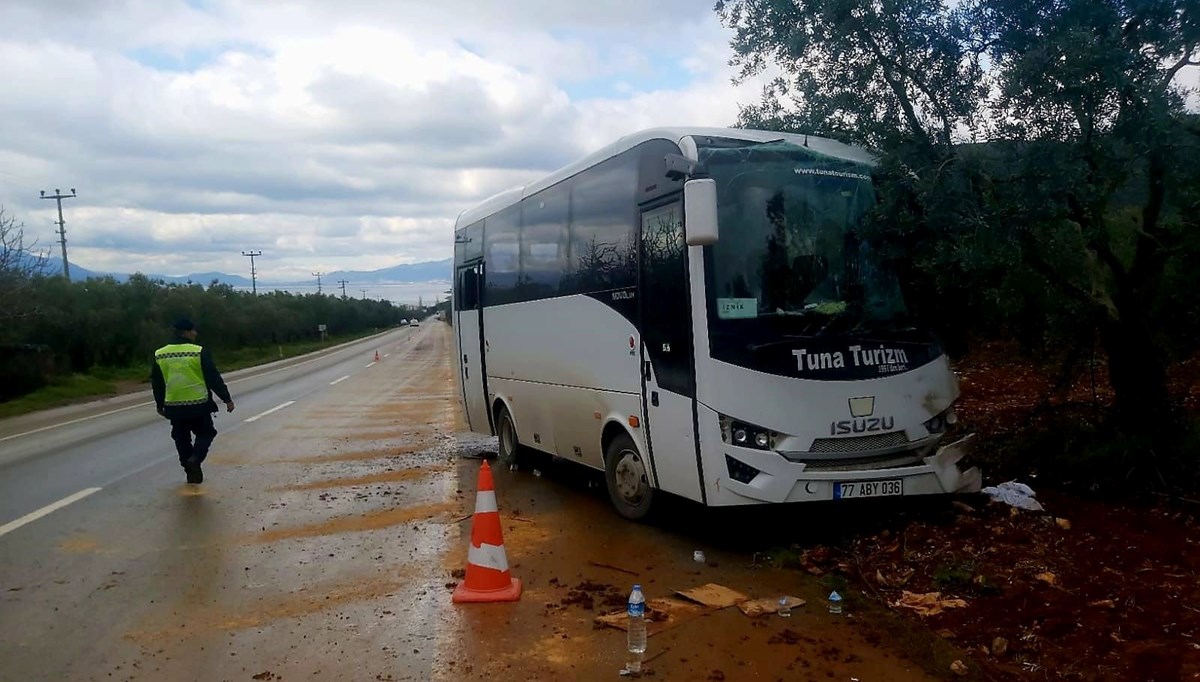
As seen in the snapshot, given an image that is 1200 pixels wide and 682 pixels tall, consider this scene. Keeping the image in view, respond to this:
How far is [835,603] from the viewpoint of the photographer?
5629mm

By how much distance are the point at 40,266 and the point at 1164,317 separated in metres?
29.1

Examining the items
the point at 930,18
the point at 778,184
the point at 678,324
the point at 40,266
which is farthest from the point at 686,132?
the point at 40,266

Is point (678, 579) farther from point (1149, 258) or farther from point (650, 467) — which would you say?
point (1149, 258)

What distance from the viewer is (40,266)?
88.4 ft

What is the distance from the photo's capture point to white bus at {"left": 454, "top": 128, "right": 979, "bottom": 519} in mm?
6492

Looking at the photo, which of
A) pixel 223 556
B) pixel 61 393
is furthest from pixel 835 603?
pixel 61 393

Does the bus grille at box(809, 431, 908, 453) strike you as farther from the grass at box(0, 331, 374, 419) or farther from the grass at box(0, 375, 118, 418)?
the grass at box(0, 375, 118, 418)

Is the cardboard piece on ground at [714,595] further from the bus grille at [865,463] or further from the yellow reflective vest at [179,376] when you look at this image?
the yellow reflective vest at [179,376]

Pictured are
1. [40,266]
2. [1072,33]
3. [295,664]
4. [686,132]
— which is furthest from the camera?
[40,266]

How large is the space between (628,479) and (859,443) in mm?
2182

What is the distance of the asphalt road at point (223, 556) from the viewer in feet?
16.8

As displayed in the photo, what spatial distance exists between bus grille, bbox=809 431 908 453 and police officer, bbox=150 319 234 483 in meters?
6.73

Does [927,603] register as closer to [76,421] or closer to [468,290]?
[468,290]

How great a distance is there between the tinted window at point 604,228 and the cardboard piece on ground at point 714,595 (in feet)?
8.74
